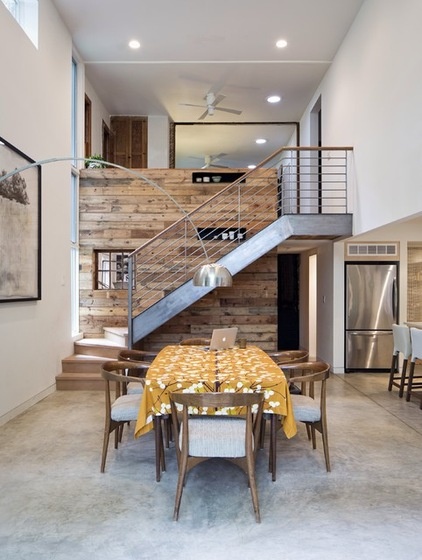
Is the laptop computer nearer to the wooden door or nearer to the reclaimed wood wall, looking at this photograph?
the reclaimed wood wall

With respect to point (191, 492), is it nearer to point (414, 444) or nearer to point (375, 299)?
point (414, 444)

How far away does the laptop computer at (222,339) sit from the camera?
4418 mm

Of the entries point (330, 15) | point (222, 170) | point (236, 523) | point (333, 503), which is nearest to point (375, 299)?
point (222, 170)

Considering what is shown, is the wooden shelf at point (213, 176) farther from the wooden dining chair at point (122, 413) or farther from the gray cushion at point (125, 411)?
the gray cushion at point (125, 411)

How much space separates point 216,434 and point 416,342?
12.2 ft

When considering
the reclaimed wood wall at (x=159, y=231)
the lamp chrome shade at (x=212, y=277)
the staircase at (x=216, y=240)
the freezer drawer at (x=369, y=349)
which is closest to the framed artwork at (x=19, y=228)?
the staircase at (x=216, y=240)

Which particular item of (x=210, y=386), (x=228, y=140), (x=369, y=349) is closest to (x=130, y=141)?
(x=228, y=140)

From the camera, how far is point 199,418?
302cm

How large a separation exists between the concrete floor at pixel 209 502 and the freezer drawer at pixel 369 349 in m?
3.10

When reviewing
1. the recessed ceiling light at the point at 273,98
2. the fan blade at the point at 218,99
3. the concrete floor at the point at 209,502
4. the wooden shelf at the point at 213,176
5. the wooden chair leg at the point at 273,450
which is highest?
the recessed ceiling light at the point at 273,98

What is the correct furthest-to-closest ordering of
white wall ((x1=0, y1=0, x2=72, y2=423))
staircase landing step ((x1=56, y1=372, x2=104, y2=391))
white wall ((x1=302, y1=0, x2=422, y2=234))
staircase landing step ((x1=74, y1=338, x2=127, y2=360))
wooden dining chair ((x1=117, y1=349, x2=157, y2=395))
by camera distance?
staircase landing step ((x1=74, y1=338, x2=127, y2=360)) < staircase landing step ((x1=56, y1=372, x2=104, y2=391)) < white wall ((x1=0, y1=0, x2=72, y2=423)) < white wall ((x1=302, y1=0, x2=422, y2=234)) < wooden dining chair ((x1=117, y1=349, x2=157, y2=395))

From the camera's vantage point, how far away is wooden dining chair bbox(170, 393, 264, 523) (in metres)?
2.70

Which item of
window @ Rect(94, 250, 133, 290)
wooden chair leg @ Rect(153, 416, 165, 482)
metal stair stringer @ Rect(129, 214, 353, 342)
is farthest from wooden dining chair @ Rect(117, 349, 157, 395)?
window @ Rect(94, 250, 133, 290)

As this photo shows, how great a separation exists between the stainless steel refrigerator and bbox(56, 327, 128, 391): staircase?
12.5 feet
